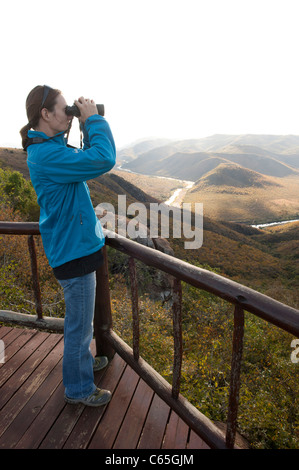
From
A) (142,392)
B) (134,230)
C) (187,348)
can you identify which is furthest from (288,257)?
(142,392)

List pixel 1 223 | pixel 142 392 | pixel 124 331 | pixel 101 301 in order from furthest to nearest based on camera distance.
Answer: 1. pixel 124 331
2. pixel 1 223
3. pixel 101 301
4. pixel 142 392

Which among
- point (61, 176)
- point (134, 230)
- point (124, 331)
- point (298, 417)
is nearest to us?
point (61, 176)

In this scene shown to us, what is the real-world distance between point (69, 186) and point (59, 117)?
40 centimetres

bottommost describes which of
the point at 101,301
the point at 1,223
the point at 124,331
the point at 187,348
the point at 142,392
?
the point at 187,348

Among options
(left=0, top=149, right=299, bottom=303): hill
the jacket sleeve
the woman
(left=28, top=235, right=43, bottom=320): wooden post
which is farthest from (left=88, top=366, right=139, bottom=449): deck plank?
(left=0, top=149, right=299, bottom=303): hill

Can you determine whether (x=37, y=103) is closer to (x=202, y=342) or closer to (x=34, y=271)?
(x=34, y=271)

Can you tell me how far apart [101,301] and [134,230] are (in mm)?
11820

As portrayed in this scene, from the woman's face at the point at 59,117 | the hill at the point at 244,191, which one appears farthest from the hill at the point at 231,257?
the hill at the point at 244,191

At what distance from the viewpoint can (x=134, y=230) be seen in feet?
46.3

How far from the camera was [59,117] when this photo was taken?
5.41 ft

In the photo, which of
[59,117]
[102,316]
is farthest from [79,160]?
[102,316]

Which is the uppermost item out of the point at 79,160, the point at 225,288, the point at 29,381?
the point at 79,160

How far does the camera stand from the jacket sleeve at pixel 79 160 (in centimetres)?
151
